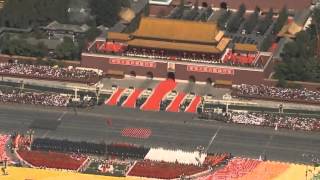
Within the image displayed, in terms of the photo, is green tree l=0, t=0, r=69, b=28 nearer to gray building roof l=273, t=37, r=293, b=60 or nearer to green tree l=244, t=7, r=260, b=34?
green tree l=244, t=7, r=260, b=34

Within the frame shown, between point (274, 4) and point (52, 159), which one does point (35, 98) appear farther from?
point (274, 4)

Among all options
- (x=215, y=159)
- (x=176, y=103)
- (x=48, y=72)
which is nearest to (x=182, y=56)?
(x=176, y=103)

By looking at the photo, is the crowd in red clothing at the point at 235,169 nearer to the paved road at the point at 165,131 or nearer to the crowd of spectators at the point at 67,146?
the paved road at the point at 165,131

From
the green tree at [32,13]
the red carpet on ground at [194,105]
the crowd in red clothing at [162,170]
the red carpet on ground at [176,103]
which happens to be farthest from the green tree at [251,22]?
the crowd in red clothing at [162,170]

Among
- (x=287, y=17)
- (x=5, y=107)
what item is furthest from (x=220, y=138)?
(x=287, y=17)

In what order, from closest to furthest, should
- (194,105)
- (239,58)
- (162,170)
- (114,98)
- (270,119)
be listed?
(162,170), (270,119), (194,105), (114,98), (239,58)

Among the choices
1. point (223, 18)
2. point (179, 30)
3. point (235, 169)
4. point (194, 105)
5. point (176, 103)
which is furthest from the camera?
Result: point (223, 18)
